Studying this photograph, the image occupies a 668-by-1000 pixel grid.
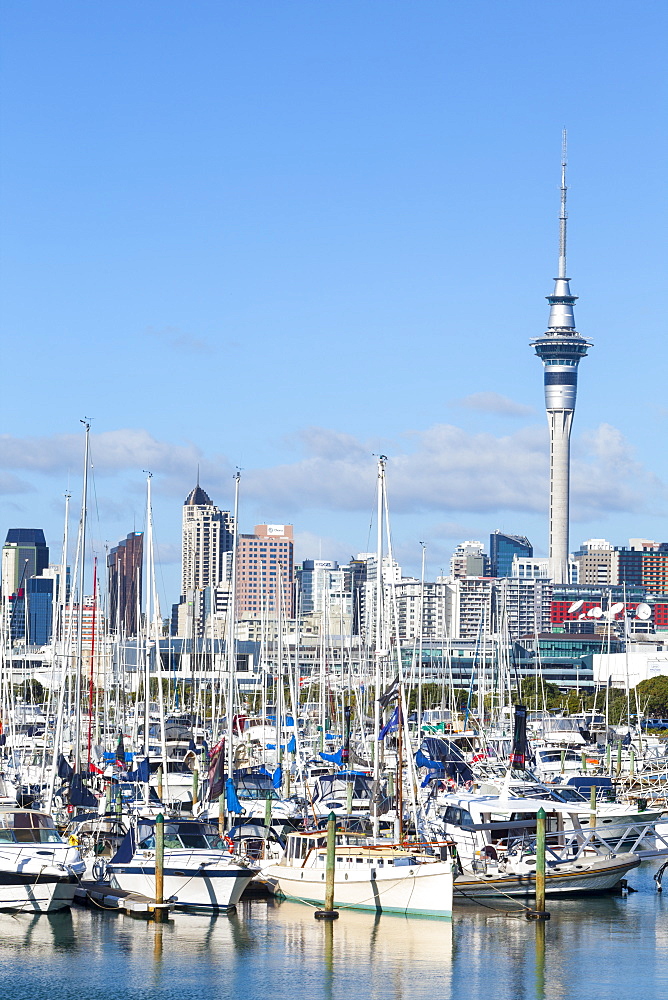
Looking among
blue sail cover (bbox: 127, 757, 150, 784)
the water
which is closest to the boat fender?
the water

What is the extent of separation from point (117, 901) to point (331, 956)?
6.79 metres

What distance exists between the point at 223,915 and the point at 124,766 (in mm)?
20257

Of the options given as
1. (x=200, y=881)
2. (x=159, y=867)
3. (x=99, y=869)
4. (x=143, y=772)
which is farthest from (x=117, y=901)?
(x=143, y=772)

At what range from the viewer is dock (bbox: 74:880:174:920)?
43906 millimetres

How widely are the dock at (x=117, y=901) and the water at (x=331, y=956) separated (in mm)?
330

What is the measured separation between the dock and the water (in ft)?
A: 1.08

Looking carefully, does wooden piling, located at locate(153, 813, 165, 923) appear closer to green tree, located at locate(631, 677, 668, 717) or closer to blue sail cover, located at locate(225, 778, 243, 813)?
blue sail cover, located at locate(225, 778, 243, 813)

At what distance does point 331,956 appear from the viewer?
136 feet

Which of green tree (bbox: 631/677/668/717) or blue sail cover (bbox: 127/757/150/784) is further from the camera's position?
green tree (bbox: 631/677/668/717)

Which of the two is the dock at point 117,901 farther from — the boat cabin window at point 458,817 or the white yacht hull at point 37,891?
the boat cabin window at point 458,817

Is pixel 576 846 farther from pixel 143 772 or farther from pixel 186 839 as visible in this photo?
pixel 143 772

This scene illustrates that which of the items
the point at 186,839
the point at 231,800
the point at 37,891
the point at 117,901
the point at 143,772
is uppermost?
the point at 143,772

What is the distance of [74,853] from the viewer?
146 ft

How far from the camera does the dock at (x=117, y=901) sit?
144 feet
